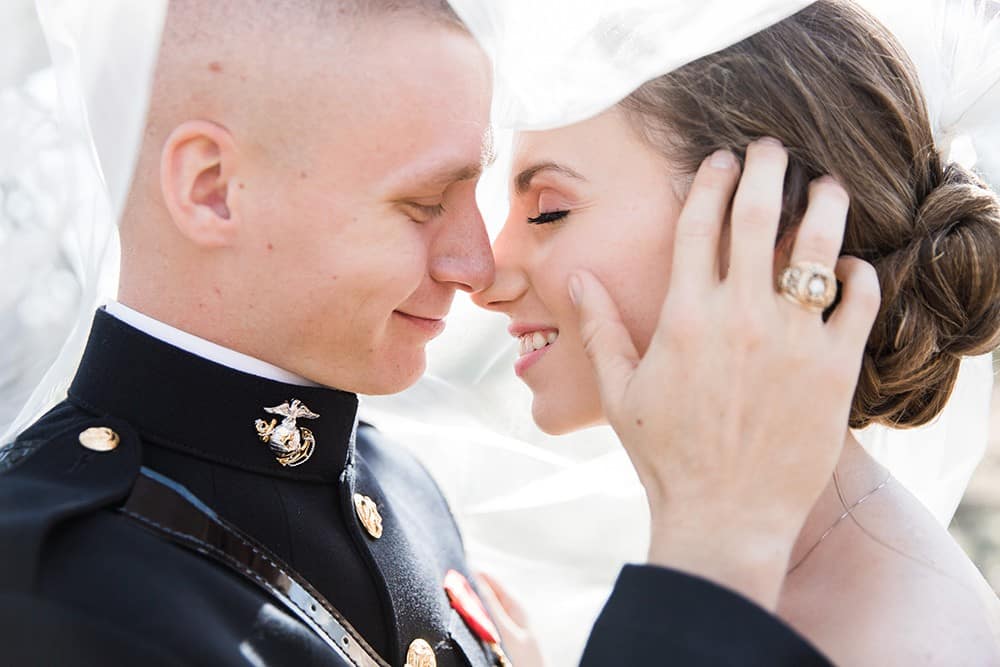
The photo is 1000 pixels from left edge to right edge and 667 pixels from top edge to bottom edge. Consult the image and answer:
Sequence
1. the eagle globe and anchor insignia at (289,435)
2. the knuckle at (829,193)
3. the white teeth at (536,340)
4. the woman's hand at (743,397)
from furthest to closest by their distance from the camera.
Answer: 1. the white teeth at (536,340)
2. the eagle globe and anchor insignia at (289,435)
3. the knuckle at (829,193)
4. the woman's hand at (743,397)

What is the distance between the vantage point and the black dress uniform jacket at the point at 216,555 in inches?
65.3

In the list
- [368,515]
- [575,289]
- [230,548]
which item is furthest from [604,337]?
[230,548]

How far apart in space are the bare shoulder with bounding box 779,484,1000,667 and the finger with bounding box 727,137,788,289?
566mm

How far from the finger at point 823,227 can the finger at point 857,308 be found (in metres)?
0.06

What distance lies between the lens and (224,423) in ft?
6.70

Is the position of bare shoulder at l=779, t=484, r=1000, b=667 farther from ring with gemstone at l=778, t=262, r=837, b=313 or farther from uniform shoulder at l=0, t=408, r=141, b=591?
uniform shoulder at l=0, t=408, r=141, b=591

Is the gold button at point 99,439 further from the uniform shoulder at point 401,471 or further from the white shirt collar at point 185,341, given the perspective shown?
the uniform shoulder at point 401,471

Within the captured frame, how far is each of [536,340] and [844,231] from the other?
62cm

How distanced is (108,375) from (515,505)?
132 centimetres

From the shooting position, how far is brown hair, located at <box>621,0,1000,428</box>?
2.11 m

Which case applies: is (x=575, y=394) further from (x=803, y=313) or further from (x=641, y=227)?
(x=803, y=313)

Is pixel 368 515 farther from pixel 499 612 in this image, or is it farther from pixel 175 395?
pixel 499 612

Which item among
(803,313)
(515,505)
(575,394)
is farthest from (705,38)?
(515,505)

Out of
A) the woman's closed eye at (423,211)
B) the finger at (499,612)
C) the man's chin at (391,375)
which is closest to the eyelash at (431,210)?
the woman's closed eye at (423,211)
